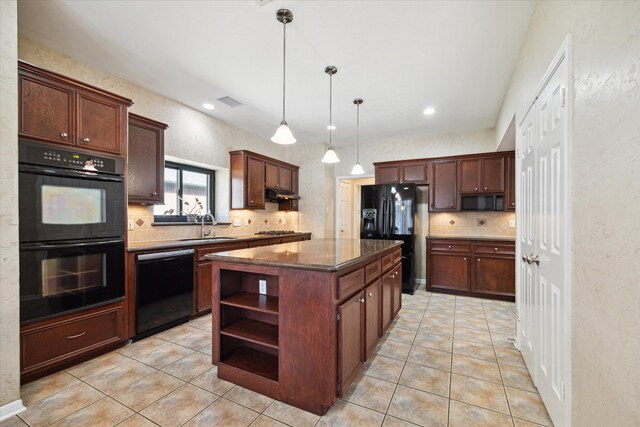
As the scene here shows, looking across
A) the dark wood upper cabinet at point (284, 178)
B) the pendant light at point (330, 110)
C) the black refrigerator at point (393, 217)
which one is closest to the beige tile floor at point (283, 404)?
the black refrigerator at point (393, 217)

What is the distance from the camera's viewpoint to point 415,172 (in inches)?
195

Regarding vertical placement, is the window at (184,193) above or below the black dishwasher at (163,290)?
above

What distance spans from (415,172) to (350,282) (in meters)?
3.63

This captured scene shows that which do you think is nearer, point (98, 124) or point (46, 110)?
point (46, 110)

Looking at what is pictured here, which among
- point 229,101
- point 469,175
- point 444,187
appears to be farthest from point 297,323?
point 469,175

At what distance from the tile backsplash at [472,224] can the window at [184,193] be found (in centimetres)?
404

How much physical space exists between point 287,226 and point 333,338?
173 inches

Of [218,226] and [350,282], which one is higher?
[218,226]

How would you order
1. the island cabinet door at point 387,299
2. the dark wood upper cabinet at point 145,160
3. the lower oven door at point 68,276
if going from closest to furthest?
the lower oven door at point 68,276
the island cabinet door at point 387,299
the dark wood upper cabinet at point 145,160

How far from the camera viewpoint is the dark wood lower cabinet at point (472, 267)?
409 centimetres

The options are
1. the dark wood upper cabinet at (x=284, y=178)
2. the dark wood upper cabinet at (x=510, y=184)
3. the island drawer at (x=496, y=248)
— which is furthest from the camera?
the dark wood upper cabinet at (x=284, y=178)

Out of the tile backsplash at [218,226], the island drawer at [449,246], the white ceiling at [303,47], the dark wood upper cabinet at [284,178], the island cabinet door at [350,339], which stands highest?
the white ceiling at [303,47]

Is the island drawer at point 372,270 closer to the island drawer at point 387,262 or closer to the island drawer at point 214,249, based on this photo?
the island drawer at point 387,262

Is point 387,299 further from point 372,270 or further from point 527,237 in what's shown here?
point 527,237
